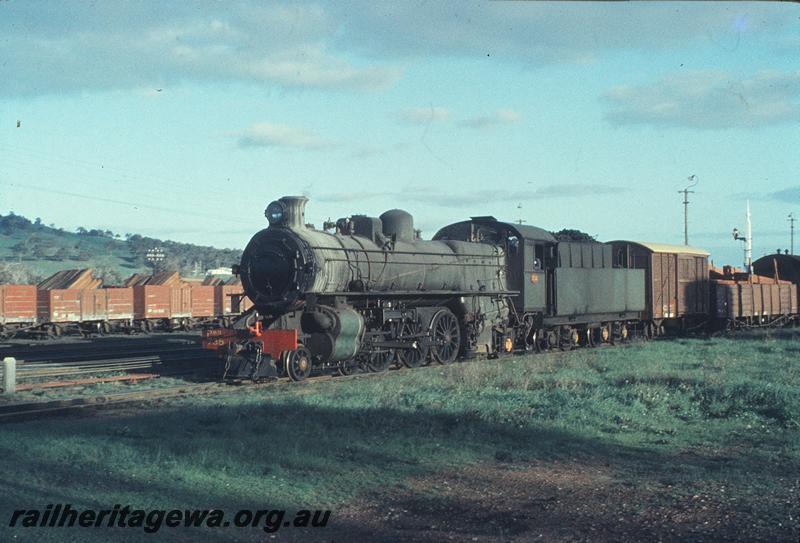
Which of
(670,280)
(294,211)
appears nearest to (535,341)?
(670,280)

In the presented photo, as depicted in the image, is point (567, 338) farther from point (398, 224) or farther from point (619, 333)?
point (398, 224)

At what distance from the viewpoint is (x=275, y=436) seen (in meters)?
10.5

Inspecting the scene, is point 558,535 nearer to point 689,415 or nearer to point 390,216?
point 689,415

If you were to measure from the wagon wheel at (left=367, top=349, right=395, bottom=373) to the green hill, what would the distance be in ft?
232

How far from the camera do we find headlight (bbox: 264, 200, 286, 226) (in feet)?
58.3

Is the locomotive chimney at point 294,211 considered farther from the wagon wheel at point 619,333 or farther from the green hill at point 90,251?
the green hill at point 90,251

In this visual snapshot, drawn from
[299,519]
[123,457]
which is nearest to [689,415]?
[299,519]

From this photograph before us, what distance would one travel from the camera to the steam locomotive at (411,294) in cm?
1698

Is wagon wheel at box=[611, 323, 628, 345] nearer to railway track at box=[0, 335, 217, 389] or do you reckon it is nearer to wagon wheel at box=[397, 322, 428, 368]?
wagon wheel at box=[397, 322, 428, 368]

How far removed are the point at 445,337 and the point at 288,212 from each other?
5794mm

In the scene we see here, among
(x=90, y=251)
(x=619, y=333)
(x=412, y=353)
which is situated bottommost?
(x=412, y=353)

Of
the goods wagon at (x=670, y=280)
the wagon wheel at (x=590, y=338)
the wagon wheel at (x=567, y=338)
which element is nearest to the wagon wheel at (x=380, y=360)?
the wagon wheel at (x=567, y=338)

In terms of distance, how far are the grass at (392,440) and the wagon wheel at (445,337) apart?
161 inches

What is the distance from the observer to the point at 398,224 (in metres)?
20.1
